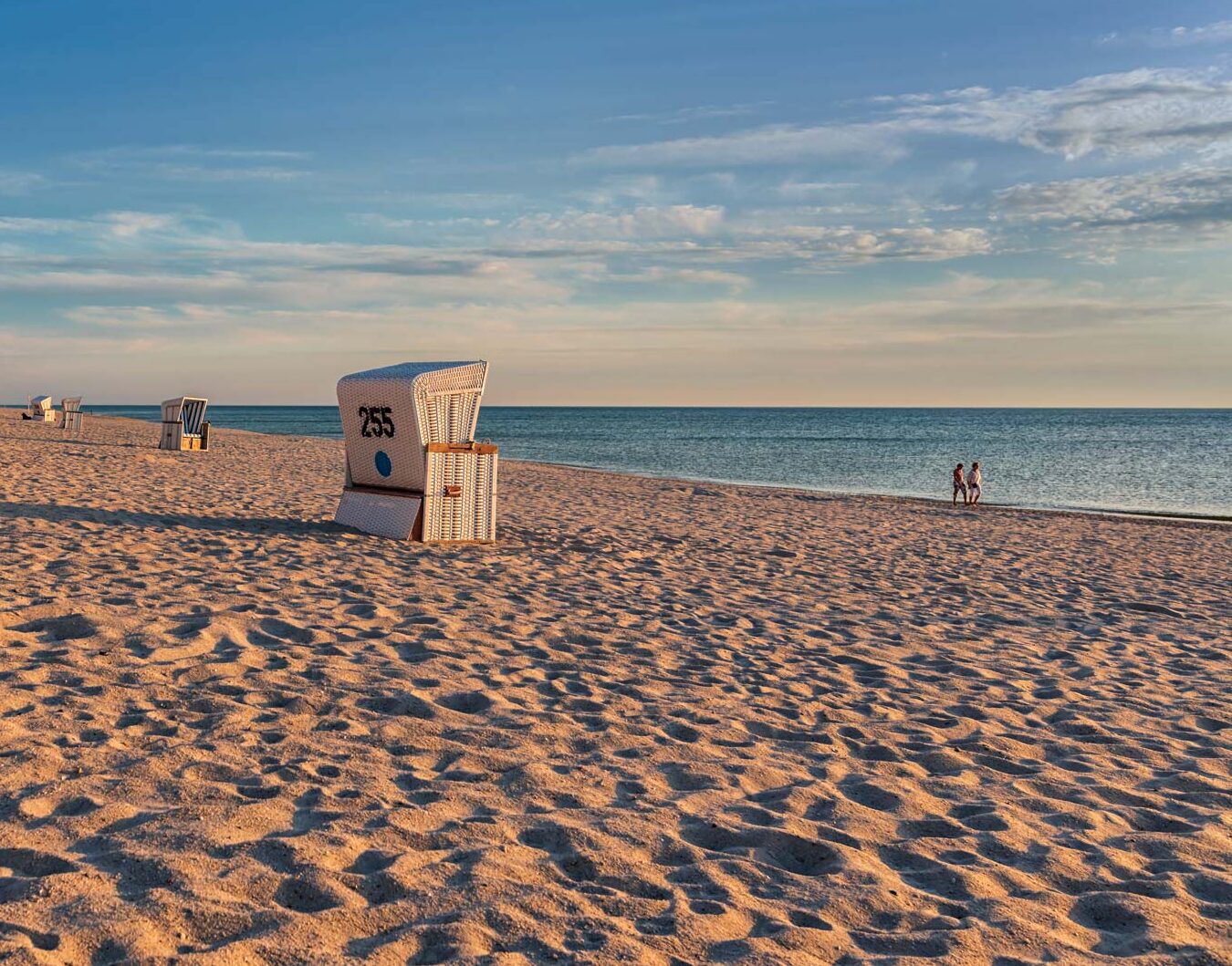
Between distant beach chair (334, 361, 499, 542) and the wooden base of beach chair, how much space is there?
12mm

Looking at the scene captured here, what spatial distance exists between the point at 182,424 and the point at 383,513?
49.2 feet

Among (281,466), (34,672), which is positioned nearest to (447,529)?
(34,672)

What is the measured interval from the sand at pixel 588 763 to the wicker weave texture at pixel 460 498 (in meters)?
1.01

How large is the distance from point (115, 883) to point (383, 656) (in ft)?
9.34

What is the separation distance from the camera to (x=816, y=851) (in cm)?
349

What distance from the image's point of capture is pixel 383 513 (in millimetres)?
10688

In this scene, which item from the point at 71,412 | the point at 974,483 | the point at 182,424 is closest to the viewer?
the point at 974,483

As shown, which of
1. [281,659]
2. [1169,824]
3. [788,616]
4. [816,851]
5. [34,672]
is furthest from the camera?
[788,616]

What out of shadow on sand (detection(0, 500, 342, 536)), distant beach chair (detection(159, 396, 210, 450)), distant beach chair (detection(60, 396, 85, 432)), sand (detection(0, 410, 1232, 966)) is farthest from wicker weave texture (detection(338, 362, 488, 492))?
distant beach chair (detection(60, 396, 85, 432))

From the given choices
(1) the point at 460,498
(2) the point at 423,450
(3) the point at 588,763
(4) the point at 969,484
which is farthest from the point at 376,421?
(4) the point at 969,484

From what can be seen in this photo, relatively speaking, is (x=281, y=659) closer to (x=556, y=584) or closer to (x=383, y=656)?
(x=383, y=656)

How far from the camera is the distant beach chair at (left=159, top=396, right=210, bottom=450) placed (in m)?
23.4

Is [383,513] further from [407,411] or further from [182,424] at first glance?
[182,424]

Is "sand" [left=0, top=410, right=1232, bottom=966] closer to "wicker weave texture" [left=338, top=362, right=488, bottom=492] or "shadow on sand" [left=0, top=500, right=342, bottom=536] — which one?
"shadow on sand" [left=0, top=500, right=342, bottom=536]
